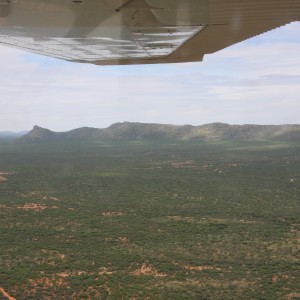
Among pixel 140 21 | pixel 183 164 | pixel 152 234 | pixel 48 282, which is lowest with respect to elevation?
pixel 48 282

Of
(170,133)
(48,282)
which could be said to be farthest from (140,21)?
(170,133)

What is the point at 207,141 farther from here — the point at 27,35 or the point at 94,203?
the point at 27,35

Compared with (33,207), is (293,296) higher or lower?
lower

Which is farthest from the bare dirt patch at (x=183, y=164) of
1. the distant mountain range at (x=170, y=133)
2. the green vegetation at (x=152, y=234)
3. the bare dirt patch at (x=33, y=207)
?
the distant mountain range at (x=170, y=133)

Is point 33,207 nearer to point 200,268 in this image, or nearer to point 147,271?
point 147,271

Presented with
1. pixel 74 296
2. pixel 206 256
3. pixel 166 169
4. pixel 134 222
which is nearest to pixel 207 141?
pixel 166 169
